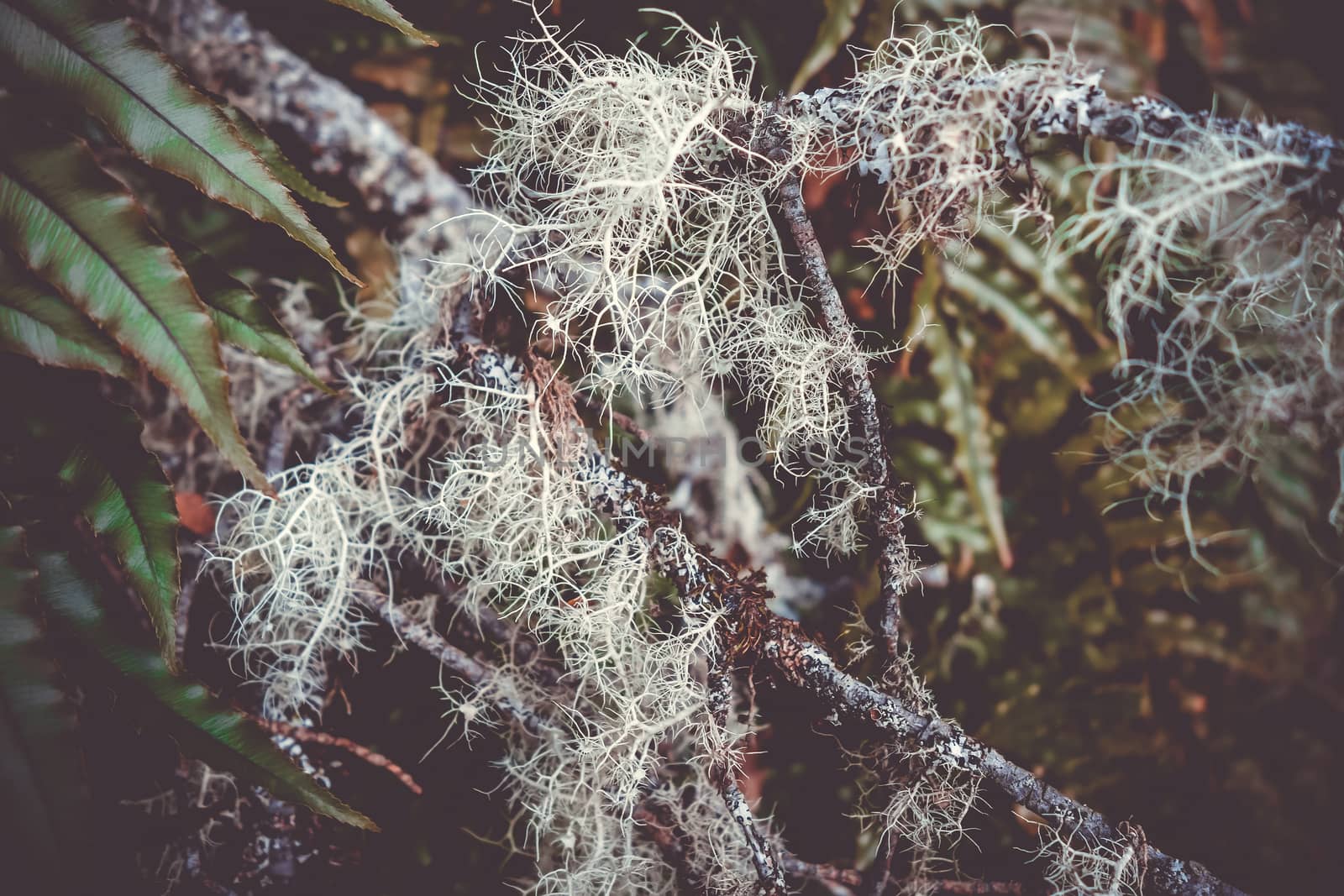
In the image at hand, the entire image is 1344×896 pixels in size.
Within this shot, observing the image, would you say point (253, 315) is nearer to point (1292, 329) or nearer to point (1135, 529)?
point (1292, 329)

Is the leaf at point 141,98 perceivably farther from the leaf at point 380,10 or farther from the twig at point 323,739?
the twig at point 323,739

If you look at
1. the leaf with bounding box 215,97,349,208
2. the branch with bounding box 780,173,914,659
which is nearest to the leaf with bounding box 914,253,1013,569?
the branch with bounding box 780,173,914,659

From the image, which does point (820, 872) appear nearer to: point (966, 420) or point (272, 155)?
point (966, 420)

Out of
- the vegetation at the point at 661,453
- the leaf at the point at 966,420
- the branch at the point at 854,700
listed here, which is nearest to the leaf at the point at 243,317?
the vegetation at the point at 661,453

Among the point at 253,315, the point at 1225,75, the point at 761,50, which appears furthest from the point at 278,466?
the point at 1225,75

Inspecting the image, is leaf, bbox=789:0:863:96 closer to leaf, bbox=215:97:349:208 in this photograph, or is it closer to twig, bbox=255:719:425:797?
leaf, bbox=215:97:349:208

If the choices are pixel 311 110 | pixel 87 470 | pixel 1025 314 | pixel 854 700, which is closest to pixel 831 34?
pixel 1025 314
